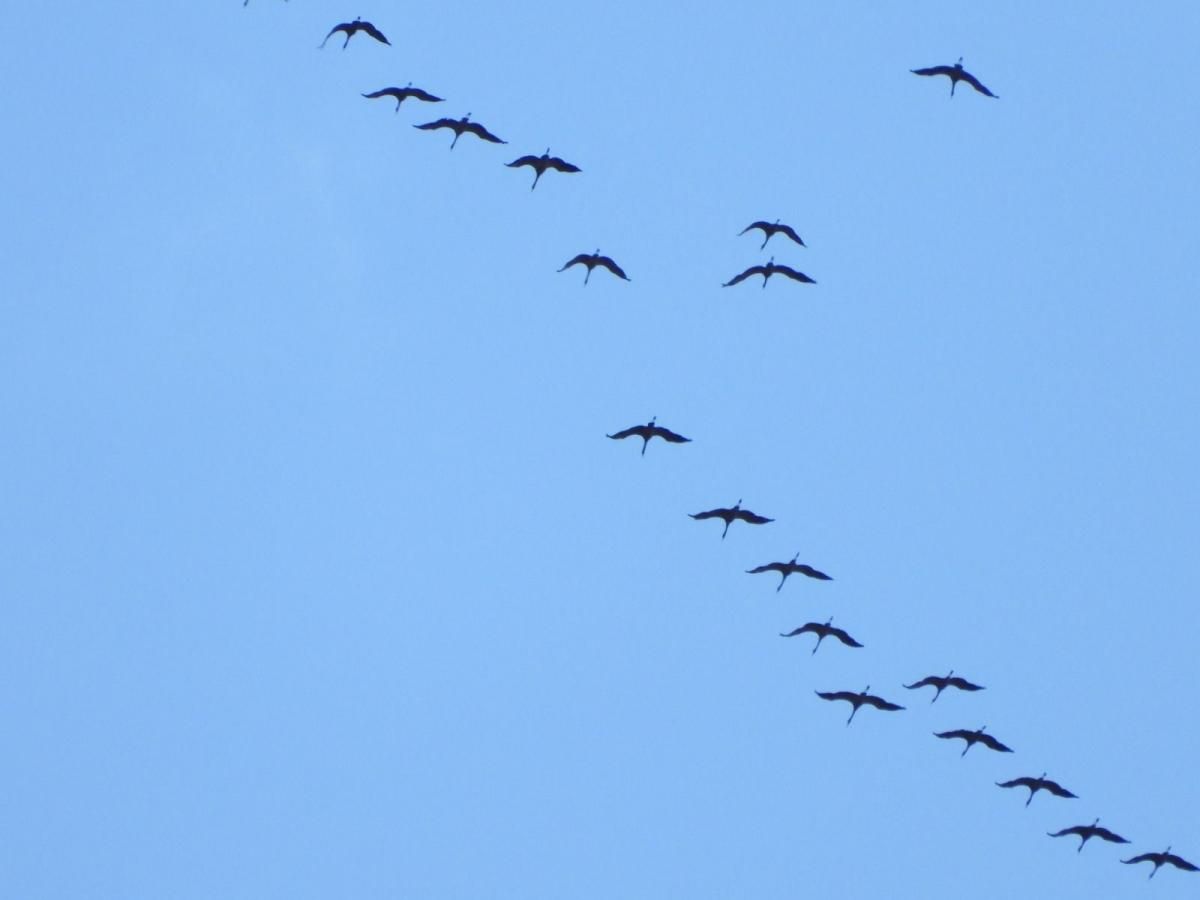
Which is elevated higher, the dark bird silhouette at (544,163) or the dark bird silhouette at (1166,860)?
the dark bird silhouette at (544,163)

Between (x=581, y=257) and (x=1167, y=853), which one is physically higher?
(x=581, y=257)

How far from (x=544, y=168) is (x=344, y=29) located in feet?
31.6

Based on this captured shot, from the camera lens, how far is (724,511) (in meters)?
81.1

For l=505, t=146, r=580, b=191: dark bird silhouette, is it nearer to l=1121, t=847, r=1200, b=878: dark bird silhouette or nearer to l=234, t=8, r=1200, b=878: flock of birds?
l=234, t=8, r=1200, b=878: flock of birds

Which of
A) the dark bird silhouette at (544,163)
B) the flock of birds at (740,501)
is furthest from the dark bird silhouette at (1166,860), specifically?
the dark bird silhouette at (544,163)

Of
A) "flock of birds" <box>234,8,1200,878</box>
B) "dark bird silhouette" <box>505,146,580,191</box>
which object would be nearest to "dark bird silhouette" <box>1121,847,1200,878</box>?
"flock of birds" <box>234,8,1200,878</box>

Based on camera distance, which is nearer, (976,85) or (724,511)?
(976,85)

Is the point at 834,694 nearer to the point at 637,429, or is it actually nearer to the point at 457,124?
the point at 637,429

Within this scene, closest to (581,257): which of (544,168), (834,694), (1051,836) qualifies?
(544,168)

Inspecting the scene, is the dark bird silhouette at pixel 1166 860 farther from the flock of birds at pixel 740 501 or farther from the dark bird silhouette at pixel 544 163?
the dark bird silhouette at pixel 544 163

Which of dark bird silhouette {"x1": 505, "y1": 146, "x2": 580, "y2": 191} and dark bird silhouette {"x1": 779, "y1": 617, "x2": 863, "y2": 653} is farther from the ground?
dark bird silhouette {"x1": 505, "y1": 146, "x2": 580, "y2": 191}

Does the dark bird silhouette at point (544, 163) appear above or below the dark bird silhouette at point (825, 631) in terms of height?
above

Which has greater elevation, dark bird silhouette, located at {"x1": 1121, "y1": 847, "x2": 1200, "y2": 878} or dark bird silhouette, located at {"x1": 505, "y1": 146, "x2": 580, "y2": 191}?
dark bird silhouette, located at {"x1": 505, "y1": 146, "x2": 580, "y2": 191}

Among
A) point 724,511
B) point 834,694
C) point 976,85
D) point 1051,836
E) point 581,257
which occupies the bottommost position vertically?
point 1051,836
